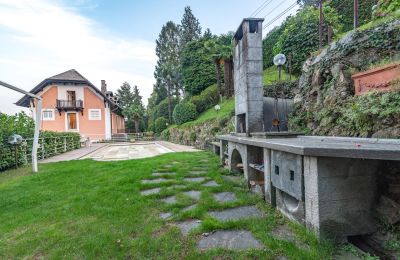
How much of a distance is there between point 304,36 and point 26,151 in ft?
40.8

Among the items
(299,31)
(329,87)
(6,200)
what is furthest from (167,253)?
(299,31)

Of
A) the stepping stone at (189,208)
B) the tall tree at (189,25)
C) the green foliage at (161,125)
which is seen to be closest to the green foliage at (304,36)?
the stepping stone at (189,208)

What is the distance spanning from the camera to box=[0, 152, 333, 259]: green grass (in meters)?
2.15

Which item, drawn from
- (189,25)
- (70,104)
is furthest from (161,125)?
(189,25)

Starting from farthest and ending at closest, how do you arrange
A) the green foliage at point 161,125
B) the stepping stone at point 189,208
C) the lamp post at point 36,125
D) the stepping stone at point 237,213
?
the green foliage at point 161,125
the lamp post at point 36,125
the stepping stone at point 189,208
the stepping stone at point 237,213

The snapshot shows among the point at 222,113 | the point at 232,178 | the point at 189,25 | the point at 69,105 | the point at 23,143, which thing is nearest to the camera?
the point at 232,178

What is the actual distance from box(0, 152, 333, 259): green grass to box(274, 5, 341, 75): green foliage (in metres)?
8.45

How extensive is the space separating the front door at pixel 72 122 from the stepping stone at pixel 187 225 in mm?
24895

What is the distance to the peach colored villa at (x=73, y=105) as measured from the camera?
23172 mm

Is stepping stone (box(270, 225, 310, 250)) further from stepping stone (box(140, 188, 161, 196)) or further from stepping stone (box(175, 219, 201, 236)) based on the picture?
stepping stone (box(140, 188, 161, 196))

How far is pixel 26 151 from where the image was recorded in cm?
892

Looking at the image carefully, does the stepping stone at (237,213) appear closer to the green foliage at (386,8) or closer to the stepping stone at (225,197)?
the stepping stone at (225,197)

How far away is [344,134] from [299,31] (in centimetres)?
782

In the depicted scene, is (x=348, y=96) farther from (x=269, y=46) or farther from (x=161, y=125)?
(x=161, y=125)
